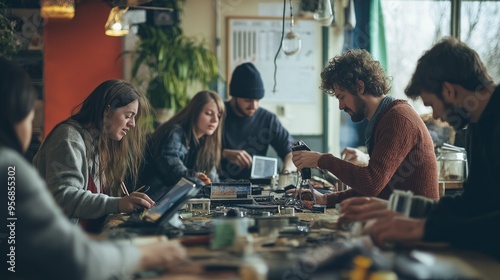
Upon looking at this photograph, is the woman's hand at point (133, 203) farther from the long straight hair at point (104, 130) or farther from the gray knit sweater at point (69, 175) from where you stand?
the long straight hair at point (104, 130)

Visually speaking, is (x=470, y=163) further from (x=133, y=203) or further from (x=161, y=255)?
(x=133, y=203)

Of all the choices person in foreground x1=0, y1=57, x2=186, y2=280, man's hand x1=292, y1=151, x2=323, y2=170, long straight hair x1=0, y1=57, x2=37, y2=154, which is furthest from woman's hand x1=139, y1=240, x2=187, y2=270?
man's hand x1=292, y1=151, x2=323, y2=170

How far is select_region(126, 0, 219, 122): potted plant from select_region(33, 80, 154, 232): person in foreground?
2704mm

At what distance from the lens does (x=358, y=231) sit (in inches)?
98.5

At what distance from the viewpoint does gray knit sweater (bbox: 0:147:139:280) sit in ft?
5.89

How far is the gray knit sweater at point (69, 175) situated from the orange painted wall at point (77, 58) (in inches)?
152

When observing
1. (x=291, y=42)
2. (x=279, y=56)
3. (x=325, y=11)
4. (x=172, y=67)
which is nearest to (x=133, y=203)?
(x=291, y=42)

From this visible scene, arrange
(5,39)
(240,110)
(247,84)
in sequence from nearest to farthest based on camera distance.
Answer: (5,39)
(247,84)
(240,110)

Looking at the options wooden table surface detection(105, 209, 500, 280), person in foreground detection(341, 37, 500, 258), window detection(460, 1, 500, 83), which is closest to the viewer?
wooden table surface detection(105, 209, 500, 280)

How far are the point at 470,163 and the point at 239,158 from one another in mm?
2744

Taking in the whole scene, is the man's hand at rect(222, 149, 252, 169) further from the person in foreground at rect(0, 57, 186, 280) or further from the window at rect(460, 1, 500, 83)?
the person in foreground at rect(0, 57, 186, 280)

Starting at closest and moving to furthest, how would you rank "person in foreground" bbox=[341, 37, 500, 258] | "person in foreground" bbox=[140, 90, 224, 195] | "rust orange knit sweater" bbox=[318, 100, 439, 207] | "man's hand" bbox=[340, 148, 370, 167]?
"person in foreground" bbox=[341, 37, 500, 258] < "rust orange knit sweater" bbox=[318, 100, 439, 207] < "person in foreground" bbox=[140, 90, 224, 195] < "man's hand" bbox=[340, 148, 370, 167]

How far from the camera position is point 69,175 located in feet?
10.5

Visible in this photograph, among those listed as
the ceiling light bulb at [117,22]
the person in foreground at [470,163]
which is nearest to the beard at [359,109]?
the person in foreground at [470,163]
